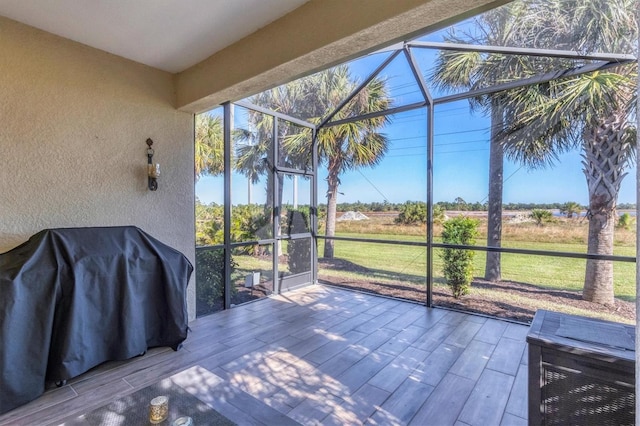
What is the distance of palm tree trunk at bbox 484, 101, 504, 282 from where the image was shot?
3.63 m

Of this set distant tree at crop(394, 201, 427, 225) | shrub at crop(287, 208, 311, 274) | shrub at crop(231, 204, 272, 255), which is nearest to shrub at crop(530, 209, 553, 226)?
distant tree at crop(394, 201, 427, 225)

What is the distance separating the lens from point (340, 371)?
7.82 ft

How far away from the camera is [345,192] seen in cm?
506

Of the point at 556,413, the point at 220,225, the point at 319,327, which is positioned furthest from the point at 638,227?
the point at 220,225

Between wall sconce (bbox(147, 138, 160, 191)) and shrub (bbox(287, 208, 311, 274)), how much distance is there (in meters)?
2.17

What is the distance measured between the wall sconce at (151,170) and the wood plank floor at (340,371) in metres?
1.60

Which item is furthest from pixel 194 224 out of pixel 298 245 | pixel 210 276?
pixel 298 245

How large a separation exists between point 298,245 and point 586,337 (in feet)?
13.1

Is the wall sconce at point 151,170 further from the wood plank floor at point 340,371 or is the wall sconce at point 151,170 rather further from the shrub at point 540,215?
the shrub at point 540,215

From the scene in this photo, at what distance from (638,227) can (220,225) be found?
3.72 meters

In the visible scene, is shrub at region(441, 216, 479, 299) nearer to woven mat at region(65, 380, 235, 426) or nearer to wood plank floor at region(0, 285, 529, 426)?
wood plank floor at region(0, 285, 529, 426)

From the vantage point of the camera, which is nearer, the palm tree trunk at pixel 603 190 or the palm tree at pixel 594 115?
the palm tree at pixel 594 115

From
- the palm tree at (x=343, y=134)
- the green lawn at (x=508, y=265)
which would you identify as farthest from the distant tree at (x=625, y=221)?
the palm tree at (x=343, y=134)

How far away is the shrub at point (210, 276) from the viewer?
11.8 ft
